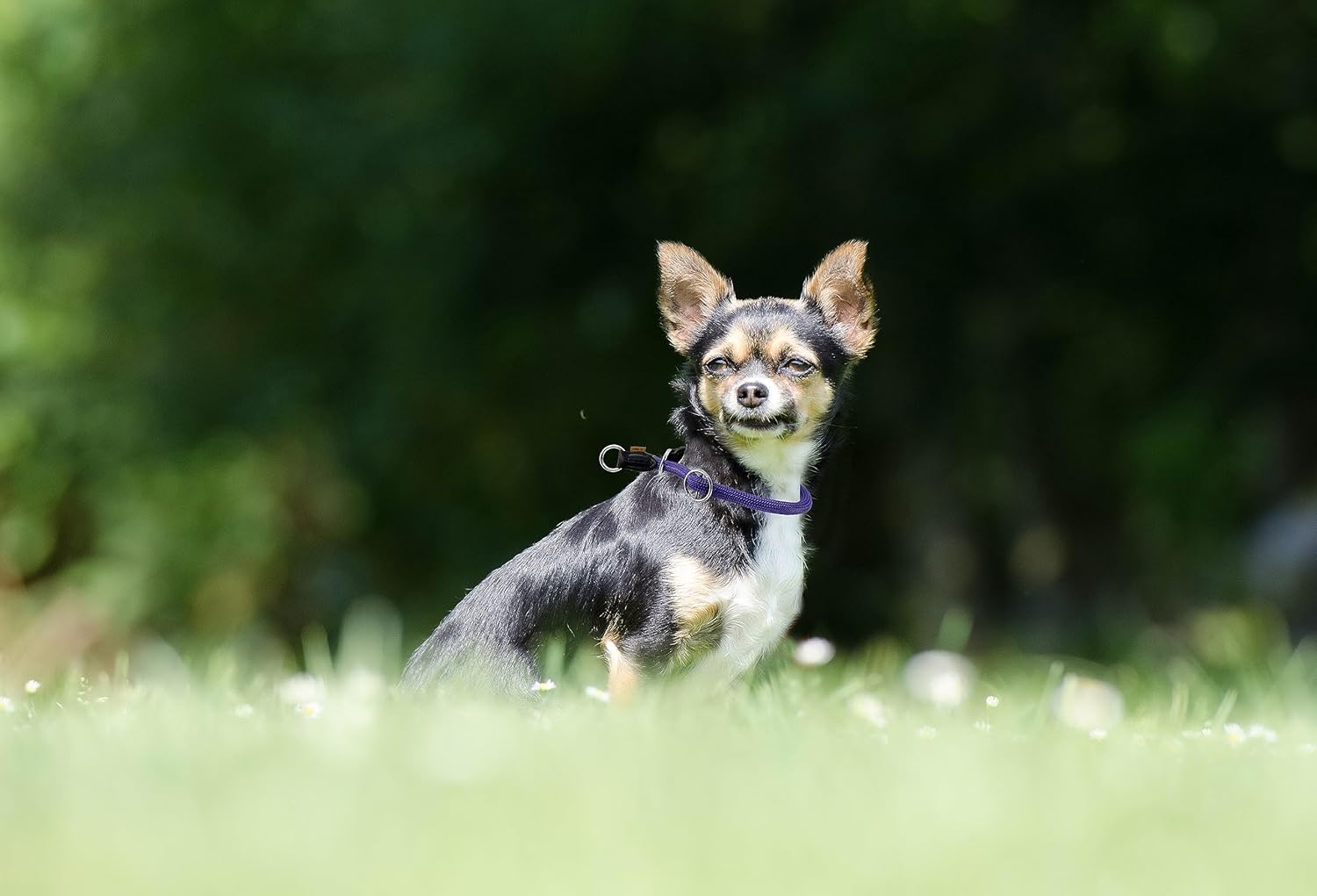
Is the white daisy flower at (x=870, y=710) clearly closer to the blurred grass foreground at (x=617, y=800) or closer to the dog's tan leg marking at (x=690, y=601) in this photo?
the blurred grass foreground at (x=617, y=800)

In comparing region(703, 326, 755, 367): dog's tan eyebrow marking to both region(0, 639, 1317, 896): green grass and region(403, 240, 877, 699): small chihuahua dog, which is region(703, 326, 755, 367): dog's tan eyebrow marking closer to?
region(403, 240, 877, 699): small chihuahua dog

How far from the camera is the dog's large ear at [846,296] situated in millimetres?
4715

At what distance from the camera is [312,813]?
277 centimetres

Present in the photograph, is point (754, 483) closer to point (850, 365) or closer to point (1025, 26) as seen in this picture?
point (850, 365)

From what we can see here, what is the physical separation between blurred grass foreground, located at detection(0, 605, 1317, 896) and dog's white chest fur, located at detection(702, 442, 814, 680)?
0.15 m

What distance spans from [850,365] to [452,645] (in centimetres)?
160

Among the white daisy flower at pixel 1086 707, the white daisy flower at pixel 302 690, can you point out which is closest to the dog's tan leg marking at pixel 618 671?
the white daisy flower at pixel 302 690

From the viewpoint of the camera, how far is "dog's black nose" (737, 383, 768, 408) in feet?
14.1

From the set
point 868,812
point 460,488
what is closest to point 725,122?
point 460,488

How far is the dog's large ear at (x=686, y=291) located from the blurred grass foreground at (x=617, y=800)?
1.22m

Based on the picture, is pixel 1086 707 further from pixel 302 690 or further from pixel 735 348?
pixel 302 690

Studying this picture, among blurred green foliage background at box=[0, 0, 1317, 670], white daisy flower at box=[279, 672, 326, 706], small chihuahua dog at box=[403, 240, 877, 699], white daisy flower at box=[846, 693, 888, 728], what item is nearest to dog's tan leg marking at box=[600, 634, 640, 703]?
small chihuahua dog at box=[403, 240, 877, 699]

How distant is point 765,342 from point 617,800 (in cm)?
191

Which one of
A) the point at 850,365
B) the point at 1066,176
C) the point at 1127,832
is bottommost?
the point at 1127,832
